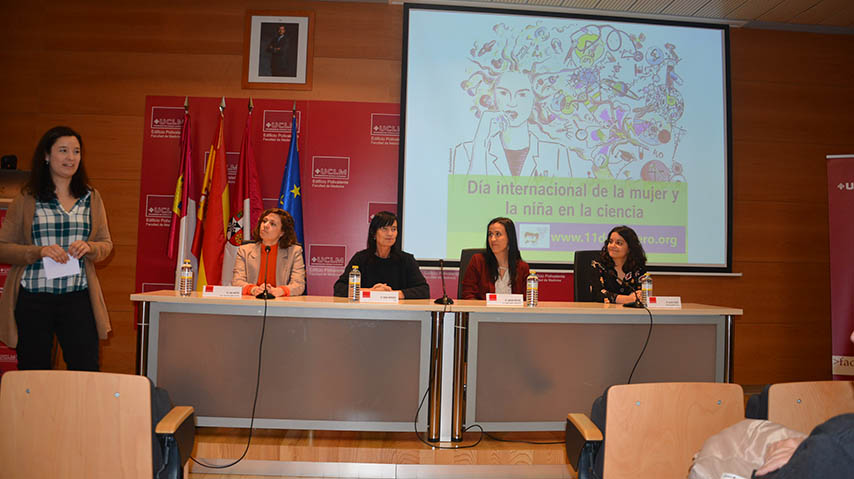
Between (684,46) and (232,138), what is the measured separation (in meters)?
3.91

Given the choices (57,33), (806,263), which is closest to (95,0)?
(57,33)

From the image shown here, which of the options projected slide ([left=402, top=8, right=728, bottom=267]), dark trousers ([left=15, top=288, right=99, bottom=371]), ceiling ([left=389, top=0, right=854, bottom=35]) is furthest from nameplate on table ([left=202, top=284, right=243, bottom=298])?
ceiling ([left=389, top=0, right=854, bottom=35])

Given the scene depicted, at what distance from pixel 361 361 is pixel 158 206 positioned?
268 cm

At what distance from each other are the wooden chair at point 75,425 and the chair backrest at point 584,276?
2786mm

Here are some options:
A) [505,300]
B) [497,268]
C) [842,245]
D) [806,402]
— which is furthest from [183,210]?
[842,245]

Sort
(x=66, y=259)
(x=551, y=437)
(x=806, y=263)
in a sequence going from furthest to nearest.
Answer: (x=806, y=263), (x=551, y=437), (x=66, y=259)

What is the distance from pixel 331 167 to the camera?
4.55 metres

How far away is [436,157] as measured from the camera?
4.50 metres

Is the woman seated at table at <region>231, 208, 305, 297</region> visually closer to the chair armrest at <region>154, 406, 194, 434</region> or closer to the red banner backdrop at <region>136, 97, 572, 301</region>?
the red banner backdrop at <region>136, 97, 572, 301</region>

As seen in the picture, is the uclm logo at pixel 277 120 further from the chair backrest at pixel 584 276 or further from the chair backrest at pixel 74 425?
the chair backrest at pixel 74 425

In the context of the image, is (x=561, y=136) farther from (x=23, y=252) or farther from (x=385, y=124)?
(x=23, y=252)

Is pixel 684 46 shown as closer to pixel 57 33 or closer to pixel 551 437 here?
pixel 551 437

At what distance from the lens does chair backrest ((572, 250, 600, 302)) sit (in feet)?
11.7

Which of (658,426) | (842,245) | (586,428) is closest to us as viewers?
(658,426)
